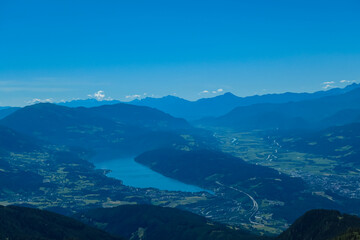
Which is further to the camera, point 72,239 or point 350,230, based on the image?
point 72,239

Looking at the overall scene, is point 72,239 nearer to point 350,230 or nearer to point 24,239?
point 24,239

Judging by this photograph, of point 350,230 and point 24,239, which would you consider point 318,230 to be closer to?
point 350,230

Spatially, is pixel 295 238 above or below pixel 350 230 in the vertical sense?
below

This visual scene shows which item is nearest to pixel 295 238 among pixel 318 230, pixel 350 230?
Result: pixel 318 230

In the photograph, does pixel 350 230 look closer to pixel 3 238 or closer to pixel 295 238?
pixel 295 238

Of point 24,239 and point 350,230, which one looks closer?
point 350,230

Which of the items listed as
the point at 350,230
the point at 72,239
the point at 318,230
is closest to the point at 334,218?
the point at 318,230

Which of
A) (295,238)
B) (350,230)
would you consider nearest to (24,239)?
(295,238)
